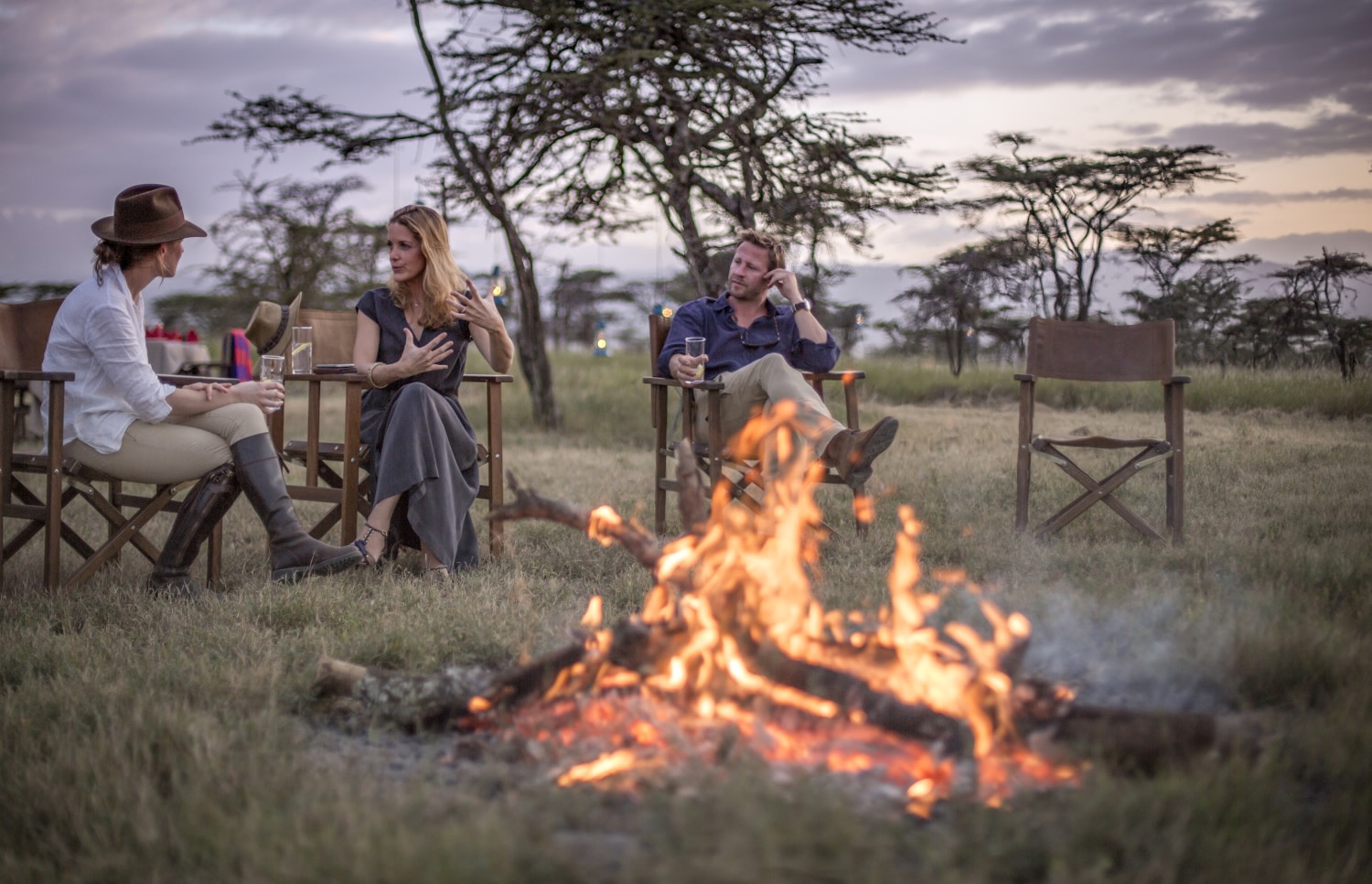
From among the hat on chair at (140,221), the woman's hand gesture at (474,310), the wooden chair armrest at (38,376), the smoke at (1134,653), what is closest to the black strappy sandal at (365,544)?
the woman's hand gesture at (474,310)

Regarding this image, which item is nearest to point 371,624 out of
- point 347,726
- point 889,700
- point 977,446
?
point 347,726

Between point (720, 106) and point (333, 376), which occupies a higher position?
point (720, 106)

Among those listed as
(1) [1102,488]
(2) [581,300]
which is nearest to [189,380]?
(1) [1102,488]

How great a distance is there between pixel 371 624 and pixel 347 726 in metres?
0.66

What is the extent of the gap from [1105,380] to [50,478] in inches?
152

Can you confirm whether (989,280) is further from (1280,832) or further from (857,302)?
(1280,832)

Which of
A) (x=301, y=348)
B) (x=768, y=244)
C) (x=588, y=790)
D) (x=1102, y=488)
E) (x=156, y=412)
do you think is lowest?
(x=588, y=790)

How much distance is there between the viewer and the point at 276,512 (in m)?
3.24

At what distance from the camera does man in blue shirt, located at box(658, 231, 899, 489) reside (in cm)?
393

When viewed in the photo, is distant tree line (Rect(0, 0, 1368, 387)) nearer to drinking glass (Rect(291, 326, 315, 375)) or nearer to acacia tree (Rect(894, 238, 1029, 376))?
acacia tree (Rect(894, 238, 1029, 376))

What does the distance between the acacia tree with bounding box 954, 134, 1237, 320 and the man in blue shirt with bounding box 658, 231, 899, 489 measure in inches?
214

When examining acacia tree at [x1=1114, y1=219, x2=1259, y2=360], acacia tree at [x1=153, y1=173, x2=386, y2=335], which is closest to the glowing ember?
acacia tree at [x1=1114, y1=219, x2=1259, y2=360]

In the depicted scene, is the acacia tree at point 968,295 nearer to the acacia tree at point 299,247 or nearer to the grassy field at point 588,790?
the grassy field at point 588,790

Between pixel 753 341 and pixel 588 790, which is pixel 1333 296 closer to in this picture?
pixel 753 341
